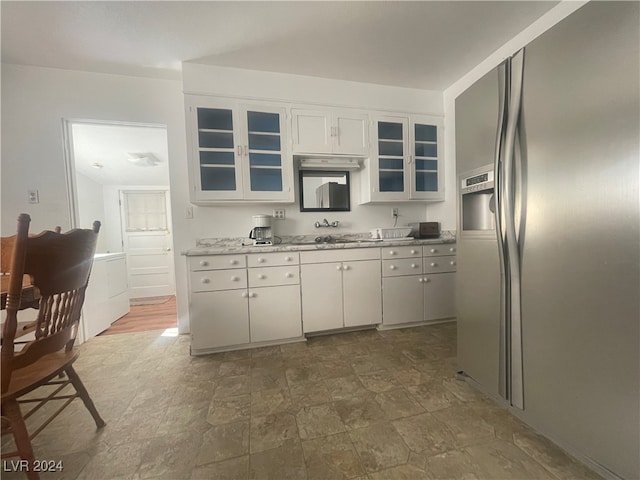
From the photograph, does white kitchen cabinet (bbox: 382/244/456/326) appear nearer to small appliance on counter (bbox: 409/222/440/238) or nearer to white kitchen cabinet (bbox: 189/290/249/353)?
small appliance on counter (bbox: 409/222/440/238)

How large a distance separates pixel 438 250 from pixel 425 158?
3.47ft

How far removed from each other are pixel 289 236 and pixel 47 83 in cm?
255

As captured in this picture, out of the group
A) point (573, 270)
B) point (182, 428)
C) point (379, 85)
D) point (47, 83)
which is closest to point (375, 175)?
point (379, 85)

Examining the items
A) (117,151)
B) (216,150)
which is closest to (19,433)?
(216,150)

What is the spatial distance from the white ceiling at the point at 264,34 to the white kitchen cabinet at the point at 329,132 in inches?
15.3

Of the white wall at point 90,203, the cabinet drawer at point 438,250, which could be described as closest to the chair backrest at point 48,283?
the cabinet drawer at point 438,250

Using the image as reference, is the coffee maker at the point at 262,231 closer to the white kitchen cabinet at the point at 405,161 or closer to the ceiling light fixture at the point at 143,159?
the white kitchen cabinet at the point at 405,161

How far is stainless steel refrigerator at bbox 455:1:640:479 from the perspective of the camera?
82cm

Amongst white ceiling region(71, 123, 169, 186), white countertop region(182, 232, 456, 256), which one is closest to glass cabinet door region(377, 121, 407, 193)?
white countertop region(182, 232, 456, 256)

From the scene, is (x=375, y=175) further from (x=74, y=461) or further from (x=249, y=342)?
(x=74, y=461)

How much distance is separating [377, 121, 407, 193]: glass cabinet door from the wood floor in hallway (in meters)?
2.85

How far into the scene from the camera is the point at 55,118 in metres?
2.18

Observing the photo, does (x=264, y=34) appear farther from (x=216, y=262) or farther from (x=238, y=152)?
(x=216, y=262)

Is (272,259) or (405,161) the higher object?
(405,161)
